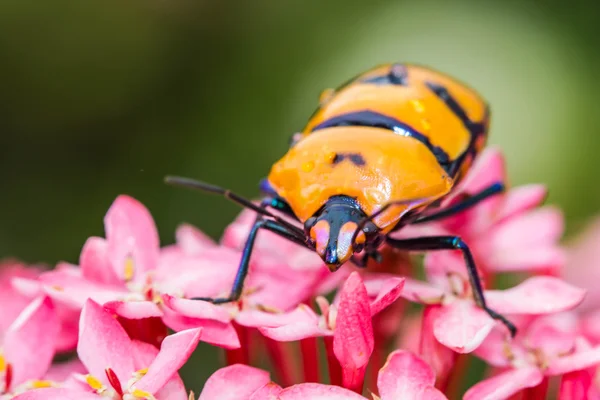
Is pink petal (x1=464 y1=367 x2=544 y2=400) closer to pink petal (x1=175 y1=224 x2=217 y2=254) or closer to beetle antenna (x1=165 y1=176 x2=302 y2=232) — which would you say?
beetle antenna (x1=165 y1=176 x2=302 y2=232)

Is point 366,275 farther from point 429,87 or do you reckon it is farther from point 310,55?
point 310,55

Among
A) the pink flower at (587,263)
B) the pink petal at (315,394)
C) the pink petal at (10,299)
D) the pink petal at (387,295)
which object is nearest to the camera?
the pink petal at (315,394)

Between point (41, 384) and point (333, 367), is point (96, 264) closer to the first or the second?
point (41, 384)

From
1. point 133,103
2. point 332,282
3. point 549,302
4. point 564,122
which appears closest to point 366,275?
point 332,282

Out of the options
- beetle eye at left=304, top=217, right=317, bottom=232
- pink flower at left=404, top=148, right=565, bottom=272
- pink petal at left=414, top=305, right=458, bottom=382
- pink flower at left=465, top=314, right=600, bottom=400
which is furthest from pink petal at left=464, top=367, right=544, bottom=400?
pink flower at left=404, top=148, right=565, bottom=272

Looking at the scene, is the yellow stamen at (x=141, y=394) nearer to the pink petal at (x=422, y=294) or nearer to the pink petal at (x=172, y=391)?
the pink petal at (x=172, y=391)

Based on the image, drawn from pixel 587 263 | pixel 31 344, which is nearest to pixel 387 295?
pixel 31 344

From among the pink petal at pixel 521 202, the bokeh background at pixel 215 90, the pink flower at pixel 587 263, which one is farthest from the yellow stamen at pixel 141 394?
the pink flower at pixel 587 263
